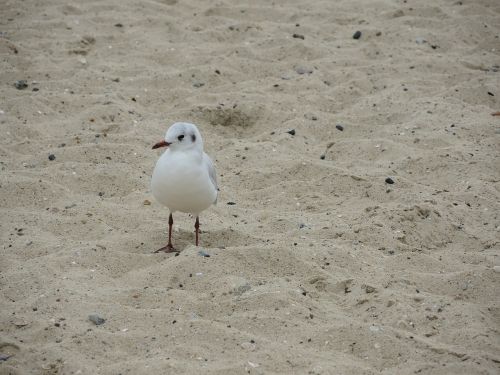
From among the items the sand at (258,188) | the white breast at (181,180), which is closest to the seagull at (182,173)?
the white breast at (181,180)

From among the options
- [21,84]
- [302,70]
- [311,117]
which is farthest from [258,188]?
[21,84]

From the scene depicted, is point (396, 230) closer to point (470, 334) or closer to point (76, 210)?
point (470, 334)

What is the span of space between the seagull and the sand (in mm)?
289

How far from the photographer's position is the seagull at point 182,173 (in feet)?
13.7

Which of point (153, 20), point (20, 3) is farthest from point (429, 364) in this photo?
point (20, 3)

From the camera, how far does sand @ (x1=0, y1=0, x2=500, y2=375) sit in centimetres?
346

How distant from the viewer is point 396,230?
4.54 metres

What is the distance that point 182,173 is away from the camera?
417 centimetres

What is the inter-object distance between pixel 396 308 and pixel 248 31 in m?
4.13

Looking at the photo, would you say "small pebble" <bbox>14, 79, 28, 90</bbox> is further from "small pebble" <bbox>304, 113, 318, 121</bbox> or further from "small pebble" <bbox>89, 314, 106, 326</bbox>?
"small pebble" <bbox>89, 314, 106, 326</bbox>

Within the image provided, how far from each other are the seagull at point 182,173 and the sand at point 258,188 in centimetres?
29

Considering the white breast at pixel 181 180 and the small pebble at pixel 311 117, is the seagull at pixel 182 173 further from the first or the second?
the small pebble at pixel 311 117

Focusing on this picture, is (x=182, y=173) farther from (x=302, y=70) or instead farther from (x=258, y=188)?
(x=302, y=70)

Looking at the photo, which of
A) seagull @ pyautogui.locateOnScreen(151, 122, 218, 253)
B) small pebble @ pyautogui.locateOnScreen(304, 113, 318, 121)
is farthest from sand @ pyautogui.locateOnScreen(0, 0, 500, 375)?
seagull @ pyautogui.locateOnScreen(151, 122, 218, 253)
